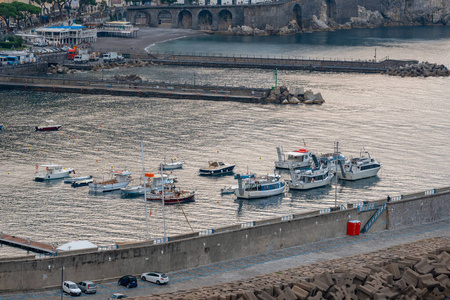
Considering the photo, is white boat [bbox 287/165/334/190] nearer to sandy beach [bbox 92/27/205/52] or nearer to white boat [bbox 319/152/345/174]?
white boat [bbox 319/152/345/174]

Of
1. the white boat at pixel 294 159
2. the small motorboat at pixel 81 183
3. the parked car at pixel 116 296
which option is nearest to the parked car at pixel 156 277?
the parked car at pixel 116 296

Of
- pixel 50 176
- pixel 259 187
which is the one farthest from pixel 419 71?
pixel 50 176

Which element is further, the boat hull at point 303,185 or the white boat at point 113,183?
the boat hull at point 303,185

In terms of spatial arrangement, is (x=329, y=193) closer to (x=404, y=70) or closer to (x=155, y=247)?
(x=155, y=247)

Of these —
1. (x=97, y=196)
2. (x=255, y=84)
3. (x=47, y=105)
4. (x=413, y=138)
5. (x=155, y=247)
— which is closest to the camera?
(x=155, y=247)

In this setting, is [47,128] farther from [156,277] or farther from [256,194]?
[156,277]

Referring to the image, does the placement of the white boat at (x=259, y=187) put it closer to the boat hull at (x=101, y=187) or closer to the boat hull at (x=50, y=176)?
the boat hull at (x=101, y=187)

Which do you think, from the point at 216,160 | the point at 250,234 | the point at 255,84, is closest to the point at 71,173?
the point at 216,160
